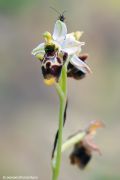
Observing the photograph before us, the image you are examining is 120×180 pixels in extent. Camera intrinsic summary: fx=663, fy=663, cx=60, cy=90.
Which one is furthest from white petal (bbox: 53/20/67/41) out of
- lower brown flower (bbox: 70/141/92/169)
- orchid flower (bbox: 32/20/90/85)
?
lower brown flower (bbox: 70/141/92/169)

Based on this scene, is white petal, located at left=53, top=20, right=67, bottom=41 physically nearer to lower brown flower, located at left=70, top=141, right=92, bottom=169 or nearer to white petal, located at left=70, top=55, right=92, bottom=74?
white petal, located at left=70, top=55, right=92, bottom=74

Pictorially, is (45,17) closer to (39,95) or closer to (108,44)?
(108,44)

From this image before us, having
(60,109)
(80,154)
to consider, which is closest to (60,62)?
(60,109)

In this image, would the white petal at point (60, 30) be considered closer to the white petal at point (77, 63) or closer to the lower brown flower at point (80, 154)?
the white petal at point (77, 63)

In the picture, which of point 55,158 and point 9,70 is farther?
point 9,70

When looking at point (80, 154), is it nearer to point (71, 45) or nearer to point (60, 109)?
point (60, 109)

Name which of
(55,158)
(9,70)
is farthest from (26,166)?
(55,158)
